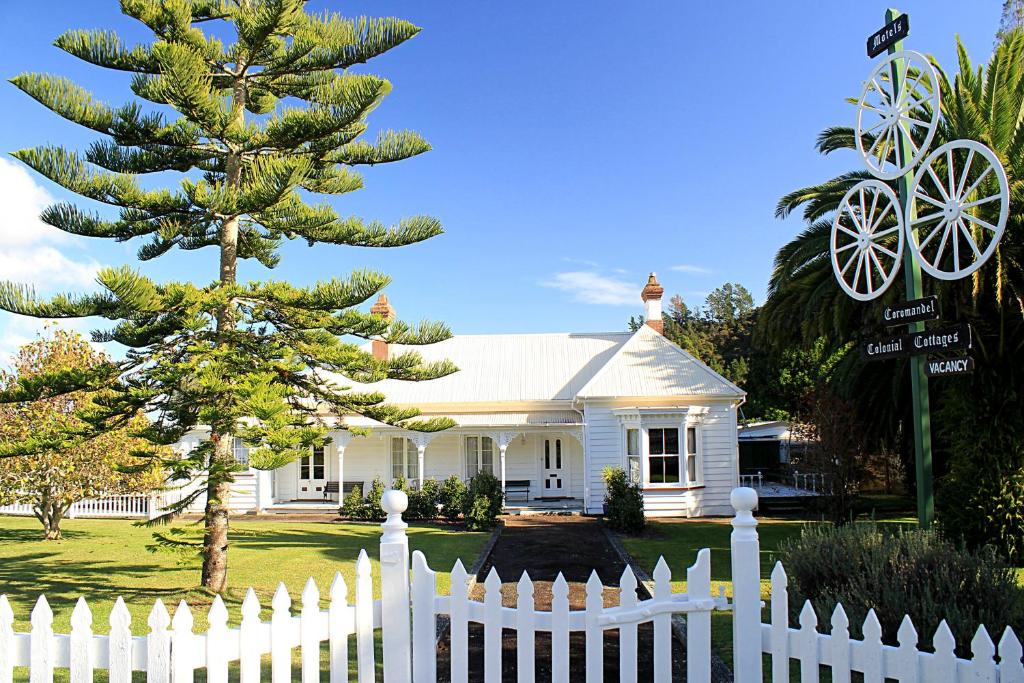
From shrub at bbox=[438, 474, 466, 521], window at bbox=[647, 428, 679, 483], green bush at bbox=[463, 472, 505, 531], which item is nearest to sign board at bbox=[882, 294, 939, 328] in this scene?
green bush at bbox=[463, 472, 505, 531]

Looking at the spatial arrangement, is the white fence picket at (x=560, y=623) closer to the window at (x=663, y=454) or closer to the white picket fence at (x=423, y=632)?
the white picket fence at (x=423, y=632)

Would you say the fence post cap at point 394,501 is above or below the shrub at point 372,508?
above

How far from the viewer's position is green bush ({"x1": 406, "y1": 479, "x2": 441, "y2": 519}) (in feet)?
63.6

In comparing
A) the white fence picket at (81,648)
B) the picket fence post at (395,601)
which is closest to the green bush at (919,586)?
the picket fence post at (395,601)

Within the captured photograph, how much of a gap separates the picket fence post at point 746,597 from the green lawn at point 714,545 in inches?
124

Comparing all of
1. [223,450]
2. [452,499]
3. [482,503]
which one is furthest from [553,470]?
[223,450]

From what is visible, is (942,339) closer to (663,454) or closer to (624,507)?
(624,507)

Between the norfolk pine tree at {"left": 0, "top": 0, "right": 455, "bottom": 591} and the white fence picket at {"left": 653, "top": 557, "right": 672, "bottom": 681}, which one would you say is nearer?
the white fence picket at {"left": 653, "top": 557, "right": 672, "bottom": 681}

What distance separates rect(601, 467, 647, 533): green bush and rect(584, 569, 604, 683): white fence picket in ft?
42.5

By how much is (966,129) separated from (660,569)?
9188 millimetres

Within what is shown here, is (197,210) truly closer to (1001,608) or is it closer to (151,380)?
(151,380)

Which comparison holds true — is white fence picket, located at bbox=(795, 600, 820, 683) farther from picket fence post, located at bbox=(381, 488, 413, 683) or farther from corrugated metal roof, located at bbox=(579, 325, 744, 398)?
corrugated metal roof, located at bbox=(579, 325, 744, 398)

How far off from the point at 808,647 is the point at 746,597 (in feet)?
1.06

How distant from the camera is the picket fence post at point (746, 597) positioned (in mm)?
3410
